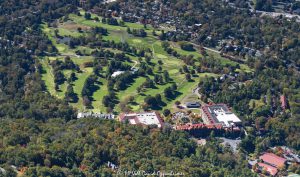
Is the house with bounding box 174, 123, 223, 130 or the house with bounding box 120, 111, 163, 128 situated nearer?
the house with bounding box 174, 123, 223, 130

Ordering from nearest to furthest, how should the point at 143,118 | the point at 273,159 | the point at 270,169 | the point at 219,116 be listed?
the point at 270,169 → the point at 273,159 → the point at 143,118 → the point at 219,116

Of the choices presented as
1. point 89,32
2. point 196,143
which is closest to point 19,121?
point 196,143

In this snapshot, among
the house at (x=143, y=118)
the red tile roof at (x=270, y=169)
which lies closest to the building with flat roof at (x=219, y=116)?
the house at (x=143, y=118)

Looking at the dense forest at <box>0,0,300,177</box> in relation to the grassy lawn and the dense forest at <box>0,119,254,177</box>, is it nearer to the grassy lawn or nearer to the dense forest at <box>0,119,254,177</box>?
the dense forest at <box>0,119,254,177</box>

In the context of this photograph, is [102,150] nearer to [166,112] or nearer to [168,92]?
[166,112]

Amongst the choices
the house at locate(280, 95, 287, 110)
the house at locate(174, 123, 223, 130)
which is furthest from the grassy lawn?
the house at locate(280, 95, 287, 110)

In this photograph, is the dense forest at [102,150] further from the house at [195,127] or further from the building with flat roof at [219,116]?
the building with flat roof at [219,116]

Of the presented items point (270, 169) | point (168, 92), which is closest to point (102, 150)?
point (270, 169)
